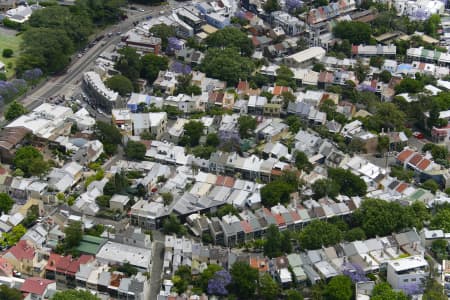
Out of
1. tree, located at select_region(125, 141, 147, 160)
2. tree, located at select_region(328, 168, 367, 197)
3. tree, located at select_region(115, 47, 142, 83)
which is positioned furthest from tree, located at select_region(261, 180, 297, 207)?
tree, located at select_region(115, 47, 142, 83)

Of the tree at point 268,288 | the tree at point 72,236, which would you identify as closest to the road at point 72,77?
the tree at point 72,236

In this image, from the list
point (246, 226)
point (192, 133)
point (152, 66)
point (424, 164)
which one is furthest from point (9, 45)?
point (424, 164)

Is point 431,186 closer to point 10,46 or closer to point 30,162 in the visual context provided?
point 30,162

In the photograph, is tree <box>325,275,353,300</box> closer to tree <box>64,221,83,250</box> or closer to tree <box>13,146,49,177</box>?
tree <box>64,221,83,250</box>

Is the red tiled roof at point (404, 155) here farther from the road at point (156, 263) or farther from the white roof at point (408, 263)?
the road at point (156, 263)

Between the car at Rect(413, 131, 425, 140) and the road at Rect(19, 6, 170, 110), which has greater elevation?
the road at Rect(19, 6, 170, 110)

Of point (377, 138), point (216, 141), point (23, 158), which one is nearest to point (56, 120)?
point (23, 158)
